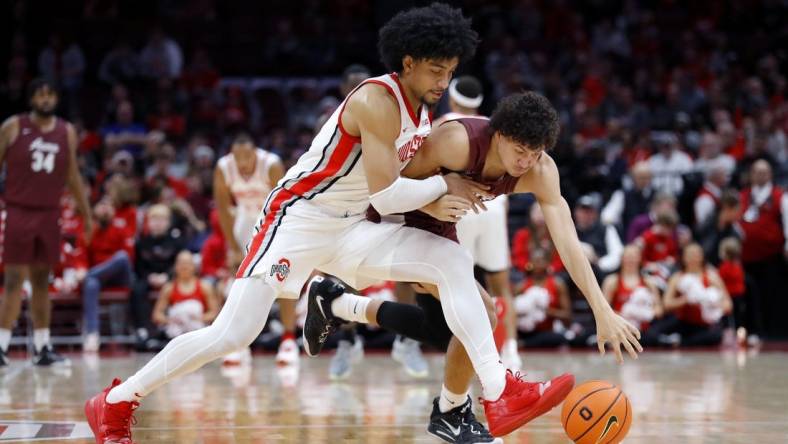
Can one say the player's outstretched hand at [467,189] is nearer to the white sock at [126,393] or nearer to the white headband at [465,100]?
the white sock at [126,393]

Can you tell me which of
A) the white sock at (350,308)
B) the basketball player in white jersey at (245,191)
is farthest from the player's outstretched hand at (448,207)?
the basketball player in white jersey at (245,191)

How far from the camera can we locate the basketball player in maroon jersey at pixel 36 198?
24.9ft

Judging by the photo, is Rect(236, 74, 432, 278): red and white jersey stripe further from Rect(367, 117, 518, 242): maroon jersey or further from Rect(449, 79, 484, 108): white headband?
Rect(449, 79, 484, 108): white headband

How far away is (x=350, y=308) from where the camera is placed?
4832 millimetres

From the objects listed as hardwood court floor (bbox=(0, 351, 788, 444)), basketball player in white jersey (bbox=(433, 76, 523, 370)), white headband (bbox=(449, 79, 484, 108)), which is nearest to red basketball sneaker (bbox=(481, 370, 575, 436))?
hardwood court floor (bbox=(0, 351, 788, 444))

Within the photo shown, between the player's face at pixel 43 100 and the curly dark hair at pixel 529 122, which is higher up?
the player's face at pixel 43 100

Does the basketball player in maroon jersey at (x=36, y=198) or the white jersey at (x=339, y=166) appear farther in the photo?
the basketball player in maroon jersey at (x=36, y=198)

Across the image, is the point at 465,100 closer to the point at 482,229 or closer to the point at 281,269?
the point at 482,229

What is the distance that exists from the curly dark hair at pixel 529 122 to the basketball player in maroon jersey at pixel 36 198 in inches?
181

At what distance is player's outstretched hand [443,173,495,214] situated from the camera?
4.01 metres

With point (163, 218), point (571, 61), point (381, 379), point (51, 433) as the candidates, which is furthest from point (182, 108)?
point (51, 433)

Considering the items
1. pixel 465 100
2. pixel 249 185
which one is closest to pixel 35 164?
pixel 249 185

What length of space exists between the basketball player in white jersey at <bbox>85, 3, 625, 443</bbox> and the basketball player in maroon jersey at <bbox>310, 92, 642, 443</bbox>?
0.04m

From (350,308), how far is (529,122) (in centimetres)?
137
